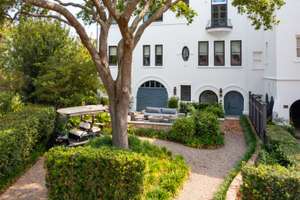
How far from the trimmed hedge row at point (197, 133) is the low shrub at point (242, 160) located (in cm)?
149

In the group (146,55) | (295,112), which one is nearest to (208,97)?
(146,55)

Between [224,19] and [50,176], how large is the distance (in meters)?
21.1

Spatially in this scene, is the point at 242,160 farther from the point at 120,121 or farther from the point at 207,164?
the point at 120,121

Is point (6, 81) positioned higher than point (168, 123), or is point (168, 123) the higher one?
point (6, 81)

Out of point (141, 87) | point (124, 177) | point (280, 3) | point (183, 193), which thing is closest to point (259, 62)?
point (141, 87)

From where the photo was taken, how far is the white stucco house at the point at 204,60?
23.3 meters

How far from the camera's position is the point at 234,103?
24031 mm

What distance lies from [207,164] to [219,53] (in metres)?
15.7

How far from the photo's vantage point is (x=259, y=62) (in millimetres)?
23109

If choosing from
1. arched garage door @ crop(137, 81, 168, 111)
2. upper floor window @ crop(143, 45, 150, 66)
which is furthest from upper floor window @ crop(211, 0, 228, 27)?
arched garage door @ crop(137, 81, 168, 111)

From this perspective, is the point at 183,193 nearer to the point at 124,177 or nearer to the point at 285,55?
the point at 124,177

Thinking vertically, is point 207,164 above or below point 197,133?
below

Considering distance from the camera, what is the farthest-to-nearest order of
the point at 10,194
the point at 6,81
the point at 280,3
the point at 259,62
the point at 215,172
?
the point at 259,62
the point at 6,81
the point at 280,3
the point at 215,172
the point at 10,194

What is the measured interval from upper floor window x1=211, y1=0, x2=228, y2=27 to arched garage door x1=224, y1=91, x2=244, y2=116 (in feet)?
19.2
